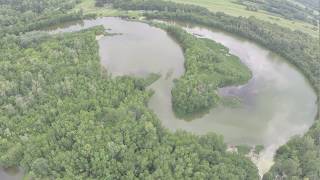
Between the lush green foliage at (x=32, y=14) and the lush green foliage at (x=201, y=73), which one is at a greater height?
the lush green foliage at (x=32, y=14)

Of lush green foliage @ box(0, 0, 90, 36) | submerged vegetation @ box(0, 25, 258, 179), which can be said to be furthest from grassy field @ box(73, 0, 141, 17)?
submerged vegetation @ box(0, 25, 258, 179)

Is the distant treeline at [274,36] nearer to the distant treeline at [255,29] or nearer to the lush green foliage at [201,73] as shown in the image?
the distant treeline at [255,29]

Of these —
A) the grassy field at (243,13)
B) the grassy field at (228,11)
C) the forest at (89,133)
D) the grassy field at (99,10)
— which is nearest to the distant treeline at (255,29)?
the grassy field at (99,10)

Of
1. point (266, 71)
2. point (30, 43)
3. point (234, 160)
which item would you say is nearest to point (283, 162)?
point (234, 160)

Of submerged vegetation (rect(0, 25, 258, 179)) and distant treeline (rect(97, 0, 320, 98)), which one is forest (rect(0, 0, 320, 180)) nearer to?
submerged vegetation (rect(0, 25, 258, 179))

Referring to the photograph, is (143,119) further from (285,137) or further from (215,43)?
(215,43)

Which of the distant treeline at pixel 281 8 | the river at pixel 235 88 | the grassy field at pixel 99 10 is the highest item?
the grassy field at pixel 99 10
